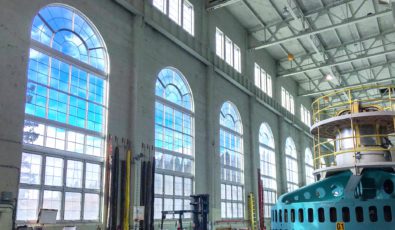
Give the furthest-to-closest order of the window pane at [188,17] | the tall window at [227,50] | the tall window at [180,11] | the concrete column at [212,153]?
the tall window at [227,50], the concrete column at [212,153], the window pane at [188,17], the tall window at [180,11]

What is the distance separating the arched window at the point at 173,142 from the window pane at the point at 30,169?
696cm

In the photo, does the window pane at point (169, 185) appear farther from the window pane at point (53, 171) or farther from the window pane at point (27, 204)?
the window pane at point (27, 204)

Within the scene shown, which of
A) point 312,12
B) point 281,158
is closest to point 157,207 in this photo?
point 312,12

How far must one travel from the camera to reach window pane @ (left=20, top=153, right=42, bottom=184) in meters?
14.2

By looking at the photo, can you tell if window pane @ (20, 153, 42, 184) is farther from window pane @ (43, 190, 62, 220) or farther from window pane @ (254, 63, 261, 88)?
window pane @ (254, 63, 261, 88)

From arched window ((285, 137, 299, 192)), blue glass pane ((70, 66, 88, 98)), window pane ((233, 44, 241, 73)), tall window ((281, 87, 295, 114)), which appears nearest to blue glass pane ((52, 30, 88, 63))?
blue glass pane ((70, 66, 88, 98))

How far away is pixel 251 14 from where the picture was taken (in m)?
31.5

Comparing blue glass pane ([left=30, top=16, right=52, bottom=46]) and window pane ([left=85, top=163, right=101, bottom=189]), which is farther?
window pane ([left=85, top=163, right=101, bottom=189])

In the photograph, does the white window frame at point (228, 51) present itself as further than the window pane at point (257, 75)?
No

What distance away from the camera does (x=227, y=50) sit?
30078 mm

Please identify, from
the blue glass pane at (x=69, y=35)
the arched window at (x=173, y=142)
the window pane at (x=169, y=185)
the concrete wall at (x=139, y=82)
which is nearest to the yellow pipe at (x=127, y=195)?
the concrete wall at (x=139, y=82)

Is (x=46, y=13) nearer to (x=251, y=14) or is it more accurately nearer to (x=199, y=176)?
(x=199, y=176)

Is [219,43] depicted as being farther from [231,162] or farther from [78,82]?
[78,82]

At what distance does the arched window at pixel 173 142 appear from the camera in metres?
21.1
